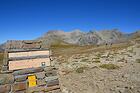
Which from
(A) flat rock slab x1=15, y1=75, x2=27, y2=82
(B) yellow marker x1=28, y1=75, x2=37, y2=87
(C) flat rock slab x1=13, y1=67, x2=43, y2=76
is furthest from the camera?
(B) yellow marker x1=28, y1=75, x2=37, y2=87

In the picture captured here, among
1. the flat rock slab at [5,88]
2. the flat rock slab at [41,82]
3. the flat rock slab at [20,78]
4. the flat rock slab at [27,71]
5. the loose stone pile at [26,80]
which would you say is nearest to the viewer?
the flat rock slab at [5,88]

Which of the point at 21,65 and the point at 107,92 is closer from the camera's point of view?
the point at 21,65

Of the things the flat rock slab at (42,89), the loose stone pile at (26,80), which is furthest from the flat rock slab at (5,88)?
the flat rock slab at (42,89)

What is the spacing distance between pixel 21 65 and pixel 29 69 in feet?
1.88

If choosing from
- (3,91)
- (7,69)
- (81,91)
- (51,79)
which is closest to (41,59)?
(51,79)

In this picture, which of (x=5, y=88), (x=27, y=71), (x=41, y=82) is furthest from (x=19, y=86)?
(x=41, y=82)

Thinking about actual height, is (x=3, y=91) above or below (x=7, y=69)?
→ below

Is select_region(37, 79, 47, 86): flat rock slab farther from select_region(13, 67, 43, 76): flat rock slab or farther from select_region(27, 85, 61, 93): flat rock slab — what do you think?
select_region(13, 67, 43, 76): flat rock slab

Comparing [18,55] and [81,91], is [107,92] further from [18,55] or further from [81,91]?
[18,55]

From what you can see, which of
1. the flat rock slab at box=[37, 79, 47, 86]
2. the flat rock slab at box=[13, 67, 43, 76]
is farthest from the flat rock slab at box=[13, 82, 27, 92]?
the flat rock slab at box=[37, 79, 47, 86]

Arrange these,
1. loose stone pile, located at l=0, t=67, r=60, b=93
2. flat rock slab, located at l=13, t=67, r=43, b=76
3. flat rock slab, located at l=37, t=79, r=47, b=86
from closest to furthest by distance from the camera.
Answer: loose stone pile, located at l=0, t=67, r=60, b=93 → flat rock slab, located at l=13, t=67, r=43, b=76 → flat rock slab, located at l=37, t=79, r=47, b=86

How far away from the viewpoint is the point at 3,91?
7.84 meters

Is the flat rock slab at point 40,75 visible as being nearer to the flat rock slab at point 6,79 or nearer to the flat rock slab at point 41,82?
the flat rock slab at point 41,82

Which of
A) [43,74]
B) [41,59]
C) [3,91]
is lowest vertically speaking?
[3,91]
